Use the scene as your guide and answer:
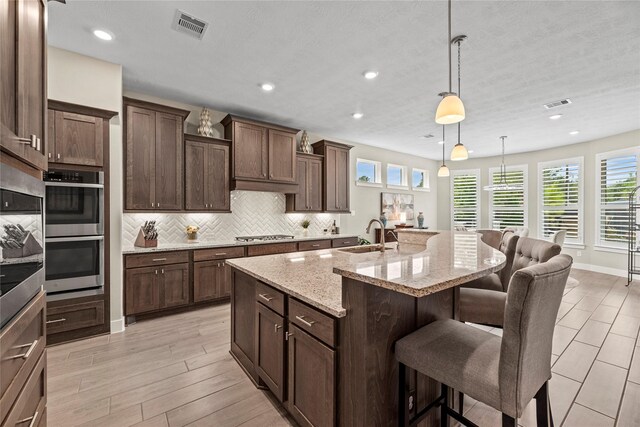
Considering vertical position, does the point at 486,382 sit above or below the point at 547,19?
below

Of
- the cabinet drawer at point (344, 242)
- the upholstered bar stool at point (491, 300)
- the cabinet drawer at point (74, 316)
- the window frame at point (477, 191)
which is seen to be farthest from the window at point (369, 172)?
the cabinet drawer at point (74, 316)

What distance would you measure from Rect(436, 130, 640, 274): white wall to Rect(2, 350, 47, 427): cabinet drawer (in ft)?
28.3

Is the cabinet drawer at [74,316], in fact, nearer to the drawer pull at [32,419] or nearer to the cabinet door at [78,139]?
the cabinet door at [78,139]

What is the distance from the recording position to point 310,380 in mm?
1544

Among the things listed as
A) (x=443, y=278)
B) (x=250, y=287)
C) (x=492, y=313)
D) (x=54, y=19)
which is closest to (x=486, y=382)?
(x=443, y=278)

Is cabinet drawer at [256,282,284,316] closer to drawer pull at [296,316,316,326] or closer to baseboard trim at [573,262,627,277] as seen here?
drawer pull at [296,316,316,326]

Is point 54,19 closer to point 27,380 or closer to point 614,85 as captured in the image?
point 27,380

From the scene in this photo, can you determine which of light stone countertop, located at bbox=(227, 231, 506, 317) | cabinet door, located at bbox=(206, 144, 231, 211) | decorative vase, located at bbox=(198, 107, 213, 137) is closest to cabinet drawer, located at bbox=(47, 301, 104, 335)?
cabinet door, located at bbox=(206, 144, 231, 211)

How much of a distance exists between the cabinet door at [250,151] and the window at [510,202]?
671 centimetres

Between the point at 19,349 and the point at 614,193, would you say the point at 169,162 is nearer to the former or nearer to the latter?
the point at 19,349

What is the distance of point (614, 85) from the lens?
3.54 metres

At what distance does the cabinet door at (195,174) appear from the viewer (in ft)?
12.9

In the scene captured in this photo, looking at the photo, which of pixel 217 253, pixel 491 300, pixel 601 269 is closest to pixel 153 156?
pixel 217 253

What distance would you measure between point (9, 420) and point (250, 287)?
136 cm
